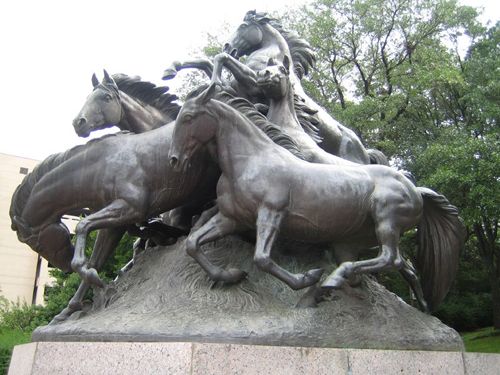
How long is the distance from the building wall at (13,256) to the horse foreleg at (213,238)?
127ft

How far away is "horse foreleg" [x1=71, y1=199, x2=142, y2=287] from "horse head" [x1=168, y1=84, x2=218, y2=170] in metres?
0.74

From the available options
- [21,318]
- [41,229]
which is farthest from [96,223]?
[21,318]

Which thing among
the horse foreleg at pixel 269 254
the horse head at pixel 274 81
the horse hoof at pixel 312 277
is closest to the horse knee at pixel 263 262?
the horse foreleg at pixel 269 254

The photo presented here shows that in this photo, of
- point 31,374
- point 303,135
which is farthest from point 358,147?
point 31,374

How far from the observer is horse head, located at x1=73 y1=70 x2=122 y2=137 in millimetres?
5539

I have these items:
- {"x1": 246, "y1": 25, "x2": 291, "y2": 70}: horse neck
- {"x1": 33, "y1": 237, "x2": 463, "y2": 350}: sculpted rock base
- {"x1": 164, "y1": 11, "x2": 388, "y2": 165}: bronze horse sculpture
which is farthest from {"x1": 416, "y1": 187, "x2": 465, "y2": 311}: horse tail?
{"x1": 246, "y1": 25, "x2": 291, "y2": 70}: horse neck

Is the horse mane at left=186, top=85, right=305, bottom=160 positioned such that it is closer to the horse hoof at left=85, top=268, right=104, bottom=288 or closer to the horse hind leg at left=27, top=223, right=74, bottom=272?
the horse hoof at left=85, top=268, right=104, bottom=288

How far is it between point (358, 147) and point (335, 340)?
3404 millimetres

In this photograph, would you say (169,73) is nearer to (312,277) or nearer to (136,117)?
(136,117)

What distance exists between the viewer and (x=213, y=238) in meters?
4.62

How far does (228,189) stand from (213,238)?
0.44 meters

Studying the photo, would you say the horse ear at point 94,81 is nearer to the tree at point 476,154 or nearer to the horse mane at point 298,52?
the horse mane at point 298,52

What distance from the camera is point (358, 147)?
23.0 ft

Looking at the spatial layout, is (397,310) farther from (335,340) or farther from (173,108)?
(173,108)
